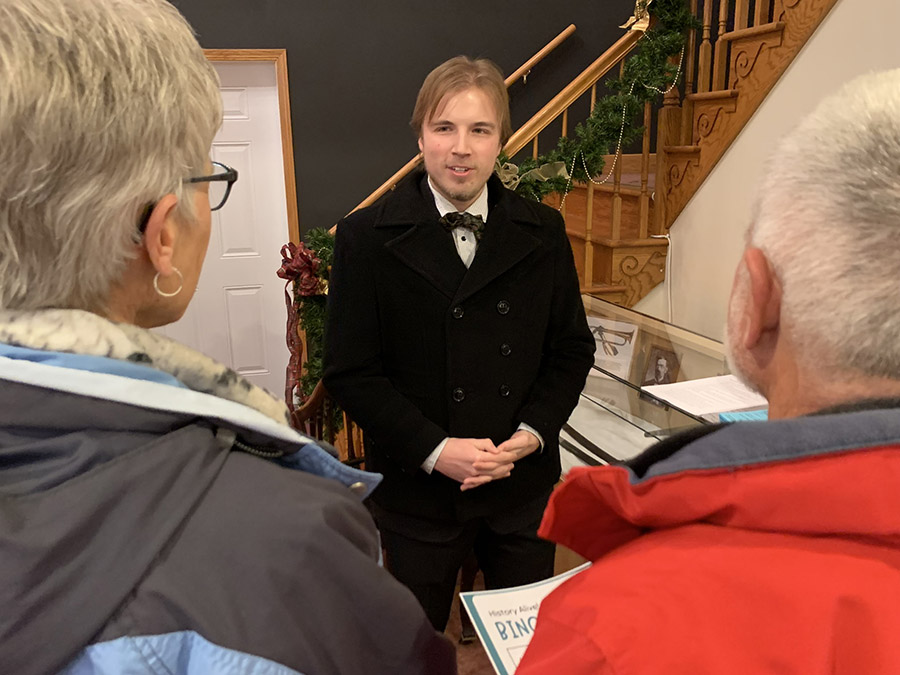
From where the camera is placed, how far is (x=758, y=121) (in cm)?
299

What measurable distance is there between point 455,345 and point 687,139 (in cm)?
257

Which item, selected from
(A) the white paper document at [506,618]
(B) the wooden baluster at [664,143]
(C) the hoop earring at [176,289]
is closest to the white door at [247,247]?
(B) the wooden baluster at [664,143]

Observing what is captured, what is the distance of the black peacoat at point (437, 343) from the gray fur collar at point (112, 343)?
0.80 metres

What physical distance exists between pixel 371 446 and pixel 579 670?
1117mm

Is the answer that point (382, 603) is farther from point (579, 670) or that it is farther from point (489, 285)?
point (489, 285)

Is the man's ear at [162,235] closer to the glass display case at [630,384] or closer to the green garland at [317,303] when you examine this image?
the glass display case at [630,384]

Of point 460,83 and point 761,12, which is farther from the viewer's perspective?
point 761,12

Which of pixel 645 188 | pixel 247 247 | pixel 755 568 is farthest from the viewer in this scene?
pixel 247 247

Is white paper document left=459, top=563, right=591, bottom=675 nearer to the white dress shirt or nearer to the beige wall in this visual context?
the white dress shirt

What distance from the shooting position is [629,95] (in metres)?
3.27

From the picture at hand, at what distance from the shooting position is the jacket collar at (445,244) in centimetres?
150

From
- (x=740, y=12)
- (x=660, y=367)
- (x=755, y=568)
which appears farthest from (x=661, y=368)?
(x=740, y=12)

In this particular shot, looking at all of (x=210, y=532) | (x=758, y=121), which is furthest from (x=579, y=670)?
(x=758, y=121)

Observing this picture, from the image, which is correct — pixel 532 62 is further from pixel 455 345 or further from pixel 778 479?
pixel 778 479
